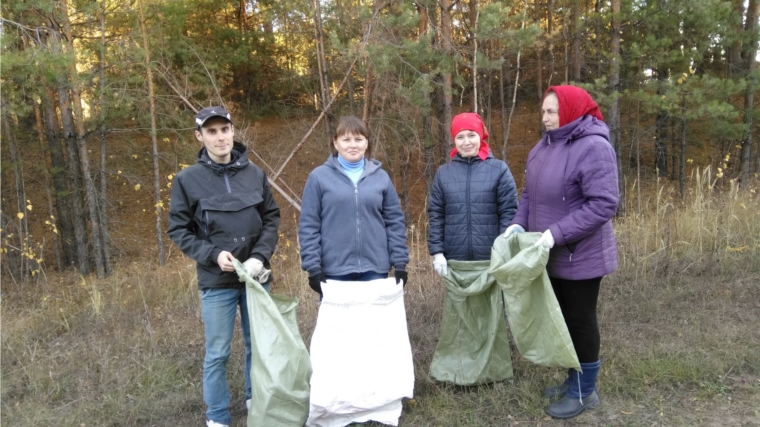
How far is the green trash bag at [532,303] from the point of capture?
260 cm

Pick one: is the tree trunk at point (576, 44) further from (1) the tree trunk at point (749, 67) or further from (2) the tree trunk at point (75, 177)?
(2) the tree trunk at point (75, 177)

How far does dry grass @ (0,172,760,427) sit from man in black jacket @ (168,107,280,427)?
1.64ft

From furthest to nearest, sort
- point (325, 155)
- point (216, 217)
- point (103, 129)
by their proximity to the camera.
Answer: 1. point (325, 155)
2. point (103, 129)
3. point (216, 217)

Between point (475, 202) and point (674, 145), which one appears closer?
point (475, 202)

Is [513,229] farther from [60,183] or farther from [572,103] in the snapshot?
[60,183]

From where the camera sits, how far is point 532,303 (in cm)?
270

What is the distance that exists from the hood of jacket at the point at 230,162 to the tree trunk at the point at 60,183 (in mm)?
6756

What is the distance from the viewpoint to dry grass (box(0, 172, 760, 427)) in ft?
9.64

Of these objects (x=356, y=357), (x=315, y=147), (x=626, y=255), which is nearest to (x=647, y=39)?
(x=626, y=255)

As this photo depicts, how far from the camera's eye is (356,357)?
105 inches

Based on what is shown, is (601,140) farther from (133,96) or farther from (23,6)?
A: (133,96)

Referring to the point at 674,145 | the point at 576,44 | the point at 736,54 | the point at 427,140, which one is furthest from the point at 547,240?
the point at 674,145

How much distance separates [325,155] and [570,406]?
9315 mm

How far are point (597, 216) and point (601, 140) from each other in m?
0.40
